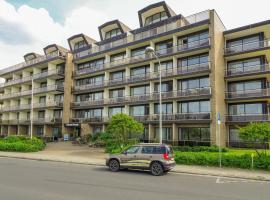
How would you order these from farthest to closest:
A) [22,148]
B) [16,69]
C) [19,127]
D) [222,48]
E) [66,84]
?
[16,69] → [19,127] → [66,84] → [222,48] → [22,148]

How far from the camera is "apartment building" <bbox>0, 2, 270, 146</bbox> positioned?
28.9 m

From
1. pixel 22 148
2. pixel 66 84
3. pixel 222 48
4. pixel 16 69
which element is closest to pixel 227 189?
pixel 22 148

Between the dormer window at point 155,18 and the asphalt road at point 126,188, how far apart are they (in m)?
28.1

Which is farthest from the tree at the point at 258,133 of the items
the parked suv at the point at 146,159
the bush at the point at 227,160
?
the parked suv at the point at 146,159

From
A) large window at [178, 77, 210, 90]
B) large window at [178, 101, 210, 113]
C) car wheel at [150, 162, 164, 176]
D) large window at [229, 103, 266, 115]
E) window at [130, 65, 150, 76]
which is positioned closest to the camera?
car wheel at [150, 162, 164, 176]

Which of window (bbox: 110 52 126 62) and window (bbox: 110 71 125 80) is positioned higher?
window (bbox: 110 52 126 62)

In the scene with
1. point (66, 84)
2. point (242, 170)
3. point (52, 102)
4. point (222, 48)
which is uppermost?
point (222, 48)

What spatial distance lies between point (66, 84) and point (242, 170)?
35189 millimetres

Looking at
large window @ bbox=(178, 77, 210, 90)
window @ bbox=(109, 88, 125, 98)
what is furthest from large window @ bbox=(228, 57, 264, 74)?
window @ bbox=(109, 88, 125, 98)

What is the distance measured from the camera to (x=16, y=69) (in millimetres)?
53562

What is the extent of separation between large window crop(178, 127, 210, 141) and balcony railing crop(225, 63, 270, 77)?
7.90 m

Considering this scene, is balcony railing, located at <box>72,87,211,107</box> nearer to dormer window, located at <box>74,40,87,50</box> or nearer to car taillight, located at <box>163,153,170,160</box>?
dormer window, located at <box>74,40,87,50</box>

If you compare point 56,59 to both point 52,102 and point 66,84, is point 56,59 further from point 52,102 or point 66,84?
point 52,102

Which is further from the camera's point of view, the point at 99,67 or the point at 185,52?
the point at 99,67
